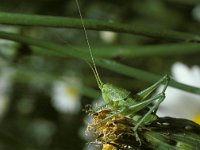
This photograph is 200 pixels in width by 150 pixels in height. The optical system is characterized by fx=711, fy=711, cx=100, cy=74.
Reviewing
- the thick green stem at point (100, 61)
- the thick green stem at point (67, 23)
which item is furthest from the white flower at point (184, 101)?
the thick green stem at point (67, 23)

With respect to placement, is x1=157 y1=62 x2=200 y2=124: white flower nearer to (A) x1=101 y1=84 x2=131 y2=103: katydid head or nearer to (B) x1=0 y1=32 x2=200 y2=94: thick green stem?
(B) x1=0 y1=32 x2=200 y2=94: thick green stem

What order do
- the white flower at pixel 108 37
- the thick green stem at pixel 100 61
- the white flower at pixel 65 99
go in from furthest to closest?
the white flower at pixel 65 99
the white flower at pixel 108 37
the thick green stem at pixel 100 61

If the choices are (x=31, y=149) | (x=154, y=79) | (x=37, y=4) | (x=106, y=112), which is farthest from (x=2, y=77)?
(x=106, y=112)

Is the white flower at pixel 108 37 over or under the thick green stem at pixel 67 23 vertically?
over

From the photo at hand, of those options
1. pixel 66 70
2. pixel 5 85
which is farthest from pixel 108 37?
pixel 5 85

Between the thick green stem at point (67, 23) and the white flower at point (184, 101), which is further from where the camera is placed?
the white flower at point (184, 101)

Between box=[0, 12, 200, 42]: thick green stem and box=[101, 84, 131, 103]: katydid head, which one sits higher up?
box=[0, 12, 200, 42]: thick green stem

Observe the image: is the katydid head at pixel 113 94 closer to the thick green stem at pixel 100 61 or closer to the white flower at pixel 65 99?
the thick green stem at pixel 100 61

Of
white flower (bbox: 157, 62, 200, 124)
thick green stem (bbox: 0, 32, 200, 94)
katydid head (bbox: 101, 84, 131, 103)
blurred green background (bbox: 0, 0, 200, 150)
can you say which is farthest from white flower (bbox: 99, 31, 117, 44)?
katydid head (bbox: 101, 84, 131, 103)
